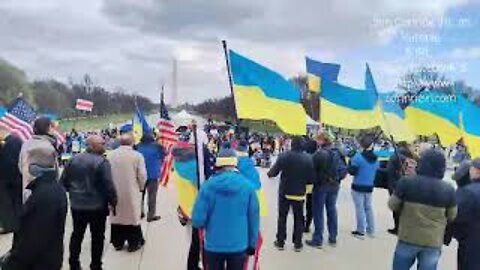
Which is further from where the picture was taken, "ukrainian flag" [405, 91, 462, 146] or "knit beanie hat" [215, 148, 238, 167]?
"ukrainian flag" [405, 91, 462, 146]

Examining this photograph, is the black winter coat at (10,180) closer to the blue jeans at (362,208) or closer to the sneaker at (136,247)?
the sneaker at (136,247)

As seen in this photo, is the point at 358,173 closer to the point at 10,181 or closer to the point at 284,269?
the point at 284,269

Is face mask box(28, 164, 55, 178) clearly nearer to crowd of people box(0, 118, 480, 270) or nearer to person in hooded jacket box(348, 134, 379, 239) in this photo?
crowd of people box(0, 118, 480, 270)

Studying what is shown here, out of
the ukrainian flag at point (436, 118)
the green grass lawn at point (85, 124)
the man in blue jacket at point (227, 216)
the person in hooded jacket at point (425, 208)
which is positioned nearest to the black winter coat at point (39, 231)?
the man in blue jacket at point (227, 216)

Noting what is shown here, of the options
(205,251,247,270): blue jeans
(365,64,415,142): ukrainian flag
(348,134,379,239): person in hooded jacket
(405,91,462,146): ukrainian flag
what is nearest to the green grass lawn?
(365,64,415,142): ukrainian flag

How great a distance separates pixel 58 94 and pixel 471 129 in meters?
114

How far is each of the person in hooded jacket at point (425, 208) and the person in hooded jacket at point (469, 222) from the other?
0.91 ft

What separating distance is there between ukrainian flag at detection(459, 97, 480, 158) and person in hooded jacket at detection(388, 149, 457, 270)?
8.55ft

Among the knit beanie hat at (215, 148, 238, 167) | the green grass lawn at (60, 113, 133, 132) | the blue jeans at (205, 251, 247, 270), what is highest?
the knit beanie hat at (215, 148, 238, 167)

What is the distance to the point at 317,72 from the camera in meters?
11.8

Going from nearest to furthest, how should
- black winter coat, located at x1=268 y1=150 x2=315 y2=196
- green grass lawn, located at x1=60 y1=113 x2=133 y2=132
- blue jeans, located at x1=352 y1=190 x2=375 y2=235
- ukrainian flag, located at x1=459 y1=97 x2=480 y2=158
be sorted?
ukrainian flag, located at x1=459 y1=97 x2=480 y2=158, black winter coat, located at x1=268 y1=150 x2=315 y2=196, blue jeans, located at x1=352 y1=190 x2=375 y2=235, green grass lawn, located at x1=60 y1=113 x2=133 y2=132

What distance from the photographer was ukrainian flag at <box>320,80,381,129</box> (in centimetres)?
1144

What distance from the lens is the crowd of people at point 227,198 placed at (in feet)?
17.3

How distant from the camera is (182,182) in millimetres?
7250
